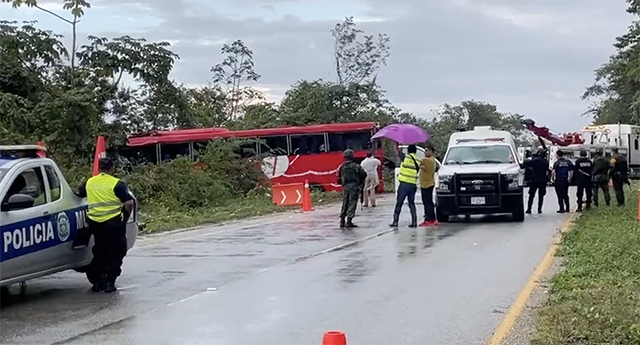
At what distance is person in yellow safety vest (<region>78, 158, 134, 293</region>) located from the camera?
11.8m

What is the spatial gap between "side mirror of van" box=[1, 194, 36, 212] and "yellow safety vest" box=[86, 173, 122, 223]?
101 cm

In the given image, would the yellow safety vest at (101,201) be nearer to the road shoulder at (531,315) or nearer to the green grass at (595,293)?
the road shoulder at (531,315)

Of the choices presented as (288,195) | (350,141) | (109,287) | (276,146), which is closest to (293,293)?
(109,287)

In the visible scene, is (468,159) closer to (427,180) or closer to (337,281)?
(427,180)

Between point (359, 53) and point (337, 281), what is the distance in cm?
4341

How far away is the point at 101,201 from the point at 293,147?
30.0 meters

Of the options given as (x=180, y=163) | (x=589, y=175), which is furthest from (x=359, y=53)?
(x=589, y=175)

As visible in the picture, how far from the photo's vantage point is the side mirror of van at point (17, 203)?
10.6m

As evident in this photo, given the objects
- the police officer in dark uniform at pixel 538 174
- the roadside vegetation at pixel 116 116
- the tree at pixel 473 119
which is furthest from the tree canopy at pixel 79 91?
the tree at pixel 473 119

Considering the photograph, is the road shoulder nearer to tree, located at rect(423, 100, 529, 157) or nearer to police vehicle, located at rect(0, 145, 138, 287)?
police vehicle, located at rect(0, 145, 138, 287)

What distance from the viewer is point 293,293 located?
11312mm

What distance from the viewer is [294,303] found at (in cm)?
1058

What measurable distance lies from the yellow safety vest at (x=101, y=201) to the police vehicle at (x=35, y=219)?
0.26 meters

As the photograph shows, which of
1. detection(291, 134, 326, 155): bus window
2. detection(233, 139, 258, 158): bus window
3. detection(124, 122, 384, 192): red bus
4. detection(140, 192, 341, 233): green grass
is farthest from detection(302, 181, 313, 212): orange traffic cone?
detection(291, 134, 326, 155): bus window
